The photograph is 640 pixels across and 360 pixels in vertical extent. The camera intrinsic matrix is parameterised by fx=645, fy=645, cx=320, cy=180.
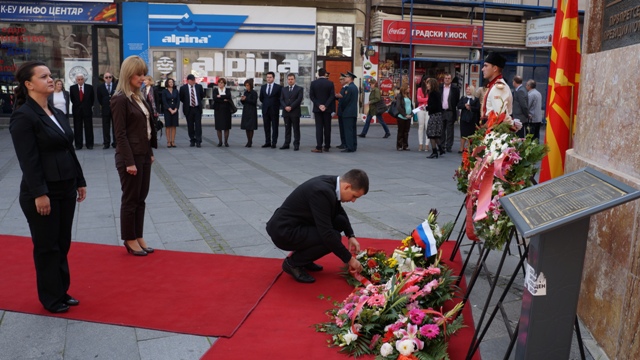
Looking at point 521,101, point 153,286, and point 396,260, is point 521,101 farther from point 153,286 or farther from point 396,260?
point 153,286

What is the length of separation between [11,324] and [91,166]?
781 centimetres

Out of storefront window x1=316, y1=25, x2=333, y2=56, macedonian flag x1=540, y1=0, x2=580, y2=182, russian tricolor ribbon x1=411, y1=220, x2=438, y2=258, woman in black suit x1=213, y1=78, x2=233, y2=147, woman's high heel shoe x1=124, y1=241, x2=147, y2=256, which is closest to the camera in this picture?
russian tricolor ribbon x1=411, y1=220, x2=438, y2=258

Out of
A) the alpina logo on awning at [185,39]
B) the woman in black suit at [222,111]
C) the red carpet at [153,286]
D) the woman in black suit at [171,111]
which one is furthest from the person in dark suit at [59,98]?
the alpina logo on awning at [185,39]

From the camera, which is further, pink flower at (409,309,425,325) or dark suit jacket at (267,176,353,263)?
dark suit jacket at (267,176,353,263)

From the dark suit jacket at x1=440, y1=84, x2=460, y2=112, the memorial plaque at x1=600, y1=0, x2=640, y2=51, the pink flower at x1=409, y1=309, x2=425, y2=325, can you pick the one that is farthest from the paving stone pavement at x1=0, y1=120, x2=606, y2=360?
the memorial plaque at x1=600, y1=0, x2=640, y2=51

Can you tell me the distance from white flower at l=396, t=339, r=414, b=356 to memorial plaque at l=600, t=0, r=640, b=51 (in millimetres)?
2330

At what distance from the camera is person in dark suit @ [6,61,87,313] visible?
4.32m

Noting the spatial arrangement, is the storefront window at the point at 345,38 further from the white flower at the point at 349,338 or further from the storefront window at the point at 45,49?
the white flower at the point at 349,338

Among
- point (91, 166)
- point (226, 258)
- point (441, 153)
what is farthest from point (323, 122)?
point (226, 258)

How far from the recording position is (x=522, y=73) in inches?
977

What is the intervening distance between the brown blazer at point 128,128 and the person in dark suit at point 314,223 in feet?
4.75

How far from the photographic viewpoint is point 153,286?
5.09 meters

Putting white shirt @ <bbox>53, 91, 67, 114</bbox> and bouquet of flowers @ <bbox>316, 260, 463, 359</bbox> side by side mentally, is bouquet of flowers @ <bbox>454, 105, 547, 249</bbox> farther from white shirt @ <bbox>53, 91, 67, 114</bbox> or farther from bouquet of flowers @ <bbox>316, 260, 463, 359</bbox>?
white shirt @ <bbox>53, 91, 67, 114</bbox>

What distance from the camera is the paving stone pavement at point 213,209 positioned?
402 cm
